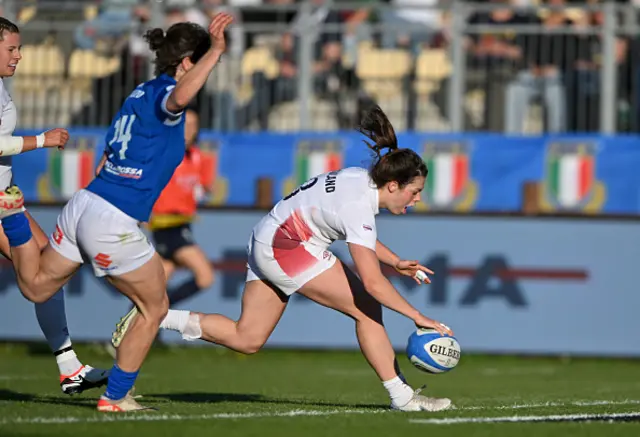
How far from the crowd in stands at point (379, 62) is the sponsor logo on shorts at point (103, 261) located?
354 inches

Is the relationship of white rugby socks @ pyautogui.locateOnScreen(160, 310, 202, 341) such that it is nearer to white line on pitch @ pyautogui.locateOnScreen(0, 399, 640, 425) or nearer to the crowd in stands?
white line on pitch @ pyautogui.locateOnScreen(0, 399, 640, 425)

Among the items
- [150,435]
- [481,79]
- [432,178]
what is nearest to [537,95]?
[481,79]

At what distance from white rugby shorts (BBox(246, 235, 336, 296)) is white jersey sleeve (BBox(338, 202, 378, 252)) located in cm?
41

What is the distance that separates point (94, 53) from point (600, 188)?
21.5 ft

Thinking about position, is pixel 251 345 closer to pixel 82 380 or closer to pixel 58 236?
pixel 82 380

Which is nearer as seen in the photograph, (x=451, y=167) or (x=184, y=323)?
(x=184, y=323)

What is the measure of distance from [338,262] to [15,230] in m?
2.09

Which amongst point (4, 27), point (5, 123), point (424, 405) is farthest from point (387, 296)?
point (4, 27)

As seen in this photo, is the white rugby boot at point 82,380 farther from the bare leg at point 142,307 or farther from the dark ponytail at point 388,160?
the dark ponytail at point 388,160

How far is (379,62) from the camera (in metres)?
→ 16.5

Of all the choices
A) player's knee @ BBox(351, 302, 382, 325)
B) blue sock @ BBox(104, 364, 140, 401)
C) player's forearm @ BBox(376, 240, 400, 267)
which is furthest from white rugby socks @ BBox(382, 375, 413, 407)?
blue sock @ BBox(104, 364, 140, 401)

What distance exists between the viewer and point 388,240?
49.8 feet

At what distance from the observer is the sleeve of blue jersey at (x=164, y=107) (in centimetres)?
763

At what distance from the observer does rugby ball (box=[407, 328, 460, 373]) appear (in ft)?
27.6
